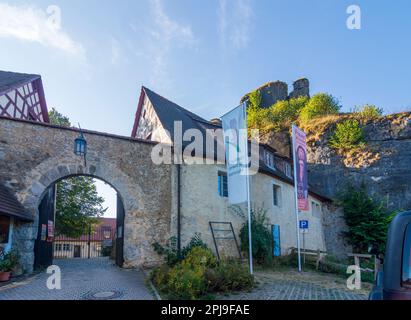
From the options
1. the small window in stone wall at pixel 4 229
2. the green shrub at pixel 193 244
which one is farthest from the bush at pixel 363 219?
the small window in stone wall at pixel 4 229

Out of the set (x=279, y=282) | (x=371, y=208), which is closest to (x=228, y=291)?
(x=279, y=282)

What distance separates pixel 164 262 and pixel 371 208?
625 inches

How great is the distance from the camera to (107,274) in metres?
11.2

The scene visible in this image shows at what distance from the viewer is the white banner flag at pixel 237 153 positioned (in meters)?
11.8

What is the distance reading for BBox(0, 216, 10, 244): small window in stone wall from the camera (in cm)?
1022

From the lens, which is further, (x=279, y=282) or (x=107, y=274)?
(x=107, y=274)

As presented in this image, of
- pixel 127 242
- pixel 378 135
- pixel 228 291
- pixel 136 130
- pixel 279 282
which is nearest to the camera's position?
pixel 228 291

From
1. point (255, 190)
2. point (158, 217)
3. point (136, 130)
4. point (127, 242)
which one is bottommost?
point (127, 242)

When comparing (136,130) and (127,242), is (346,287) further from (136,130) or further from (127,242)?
(136,130)

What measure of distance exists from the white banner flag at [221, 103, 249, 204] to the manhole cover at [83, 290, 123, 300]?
5119 mm

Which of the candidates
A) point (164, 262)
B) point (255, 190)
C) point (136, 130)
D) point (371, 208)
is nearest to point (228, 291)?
point (164, 262)

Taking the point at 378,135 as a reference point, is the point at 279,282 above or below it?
below

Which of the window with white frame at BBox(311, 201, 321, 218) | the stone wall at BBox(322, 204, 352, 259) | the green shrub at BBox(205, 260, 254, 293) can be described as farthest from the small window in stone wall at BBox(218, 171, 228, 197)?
the stone wall at BBox(322, 204, 352, 259)

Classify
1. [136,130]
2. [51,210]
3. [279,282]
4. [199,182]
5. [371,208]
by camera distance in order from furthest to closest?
[371,208]
[136,130]
[51,210]
[199,182]
[279,282]
